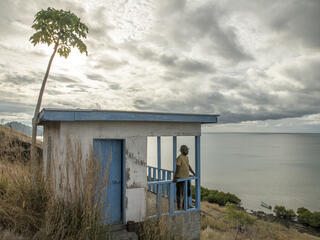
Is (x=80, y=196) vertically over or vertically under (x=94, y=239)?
over

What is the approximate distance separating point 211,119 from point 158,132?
1.73m

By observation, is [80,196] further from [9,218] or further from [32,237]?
[9,218]

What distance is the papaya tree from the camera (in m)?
5.44

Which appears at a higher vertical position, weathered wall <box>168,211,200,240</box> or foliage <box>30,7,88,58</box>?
foliage <box>30,7,88,58</box>

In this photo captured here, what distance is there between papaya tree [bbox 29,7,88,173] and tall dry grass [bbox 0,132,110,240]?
4.63 feet

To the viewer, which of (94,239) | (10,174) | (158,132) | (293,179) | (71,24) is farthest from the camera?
(293,179)

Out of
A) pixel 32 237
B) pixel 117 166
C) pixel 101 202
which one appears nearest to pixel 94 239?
pixel 101 202

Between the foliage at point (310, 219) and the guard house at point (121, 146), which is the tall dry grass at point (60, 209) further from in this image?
the foliage at point (310, 219)

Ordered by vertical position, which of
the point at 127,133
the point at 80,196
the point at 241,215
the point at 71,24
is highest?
the point at 71,24

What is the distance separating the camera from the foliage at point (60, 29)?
5441 millimetres

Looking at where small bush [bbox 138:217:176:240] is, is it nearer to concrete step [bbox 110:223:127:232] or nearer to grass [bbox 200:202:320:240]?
concrete step [bbox 110:223:127:232]

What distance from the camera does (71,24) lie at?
559cm

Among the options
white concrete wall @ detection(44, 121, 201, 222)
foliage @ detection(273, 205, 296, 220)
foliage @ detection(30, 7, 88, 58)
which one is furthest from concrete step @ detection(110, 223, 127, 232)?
foliage @ detection(273, 205, 296, 220)

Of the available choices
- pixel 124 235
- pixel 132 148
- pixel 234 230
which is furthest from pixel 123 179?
pixel 234 230
